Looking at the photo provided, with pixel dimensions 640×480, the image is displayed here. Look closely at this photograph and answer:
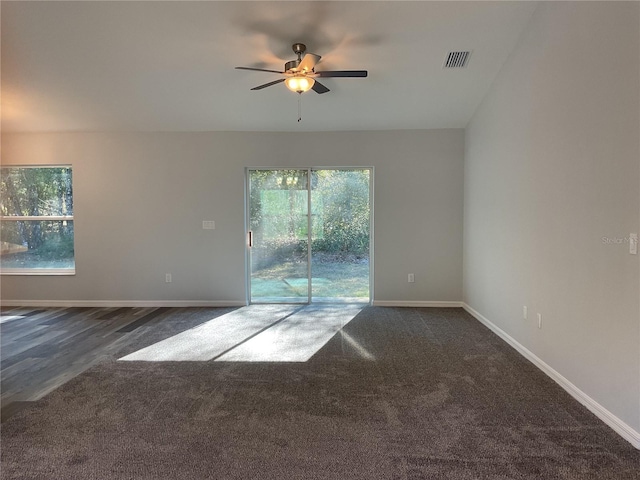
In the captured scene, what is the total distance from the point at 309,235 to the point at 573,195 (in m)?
3.26

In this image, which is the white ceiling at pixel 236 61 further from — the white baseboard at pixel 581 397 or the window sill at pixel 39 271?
the white baseboard at pixel 581 397

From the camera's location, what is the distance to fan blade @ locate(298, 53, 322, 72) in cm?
268

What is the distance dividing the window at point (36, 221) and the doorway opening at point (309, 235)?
2714 mm

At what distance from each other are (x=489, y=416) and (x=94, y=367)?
3.14 metres

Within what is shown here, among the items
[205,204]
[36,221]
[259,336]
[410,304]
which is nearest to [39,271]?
[36,221]

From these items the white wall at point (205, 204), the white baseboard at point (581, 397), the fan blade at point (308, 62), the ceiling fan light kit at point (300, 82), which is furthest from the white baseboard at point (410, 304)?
the fan blade at point (308, 62)

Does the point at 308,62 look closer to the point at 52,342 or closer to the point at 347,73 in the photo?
the point at 347,73

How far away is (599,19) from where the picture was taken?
2.12 metres

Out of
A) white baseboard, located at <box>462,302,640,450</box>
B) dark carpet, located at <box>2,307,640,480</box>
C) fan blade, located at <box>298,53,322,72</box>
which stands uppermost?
fan blade, located at <box>298,53,322,72</box>

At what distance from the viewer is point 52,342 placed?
343 centimetres

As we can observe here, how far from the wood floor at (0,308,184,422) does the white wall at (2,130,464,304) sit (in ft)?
1.51

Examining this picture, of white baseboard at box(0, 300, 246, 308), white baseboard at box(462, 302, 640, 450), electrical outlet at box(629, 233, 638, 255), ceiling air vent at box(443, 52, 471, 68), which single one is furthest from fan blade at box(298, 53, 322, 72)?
white baseboard at box(0, 300, 246, 308)

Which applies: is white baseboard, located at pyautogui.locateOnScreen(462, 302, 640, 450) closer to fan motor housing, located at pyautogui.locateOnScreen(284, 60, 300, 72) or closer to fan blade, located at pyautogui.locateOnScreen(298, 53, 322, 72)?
fan blade, located at pyautogui.locateOnScreen(298, 53, 322, 72)

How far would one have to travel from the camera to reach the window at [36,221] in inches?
191
